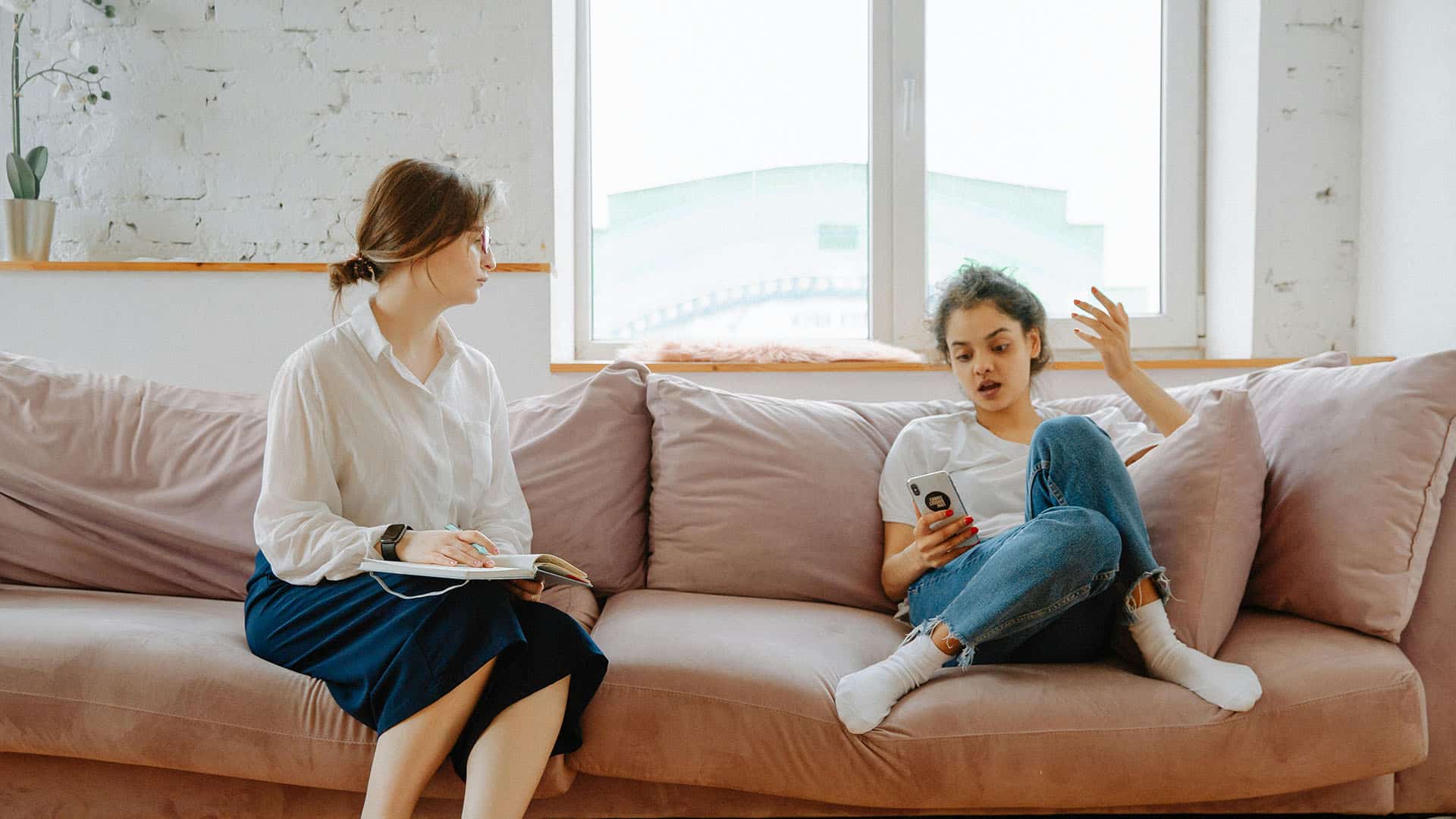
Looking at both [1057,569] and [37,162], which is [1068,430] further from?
[37,162]

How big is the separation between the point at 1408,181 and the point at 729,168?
1.83m

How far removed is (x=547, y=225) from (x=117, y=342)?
1.10 metres

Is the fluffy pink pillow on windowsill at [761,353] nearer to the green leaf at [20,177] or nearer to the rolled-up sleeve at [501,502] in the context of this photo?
the rolled-up sleeve at [501,502]

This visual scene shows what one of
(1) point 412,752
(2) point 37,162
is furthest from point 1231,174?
(2) point 37,162


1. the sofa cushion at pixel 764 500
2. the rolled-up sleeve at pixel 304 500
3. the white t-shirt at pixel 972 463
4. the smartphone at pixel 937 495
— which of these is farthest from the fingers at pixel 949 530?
the rolled-up sleeve at pixel 304 500

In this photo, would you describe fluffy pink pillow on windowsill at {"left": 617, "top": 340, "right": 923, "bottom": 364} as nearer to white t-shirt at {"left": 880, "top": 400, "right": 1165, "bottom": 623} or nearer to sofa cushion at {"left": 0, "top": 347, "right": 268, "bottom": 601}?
white t-shirt at {"left": 880, "top": 400, "right": 1165, "bottom": 623}

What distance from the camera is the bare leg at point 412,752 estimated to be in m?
1.23

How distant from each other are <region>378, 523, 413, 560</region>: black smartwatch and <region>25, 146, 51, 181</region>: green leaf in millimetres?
1850

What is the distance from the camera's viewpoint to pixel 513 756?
49.7 inches

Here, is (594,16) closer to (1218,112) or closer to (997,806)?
(1218,112)

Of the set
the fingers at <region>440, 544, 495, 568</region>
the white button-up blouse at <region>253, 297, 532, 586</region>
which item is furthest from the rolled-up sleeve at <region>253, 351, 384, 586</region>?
the fingers at <region>440, 544, 495, 568</region>

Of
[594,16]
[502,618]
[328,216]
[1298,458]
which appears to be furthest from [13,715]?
[594,16]

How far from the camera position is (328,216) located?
2711mm

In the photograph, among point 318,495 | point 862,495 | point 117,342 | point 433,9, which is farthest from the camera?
point 433,9
